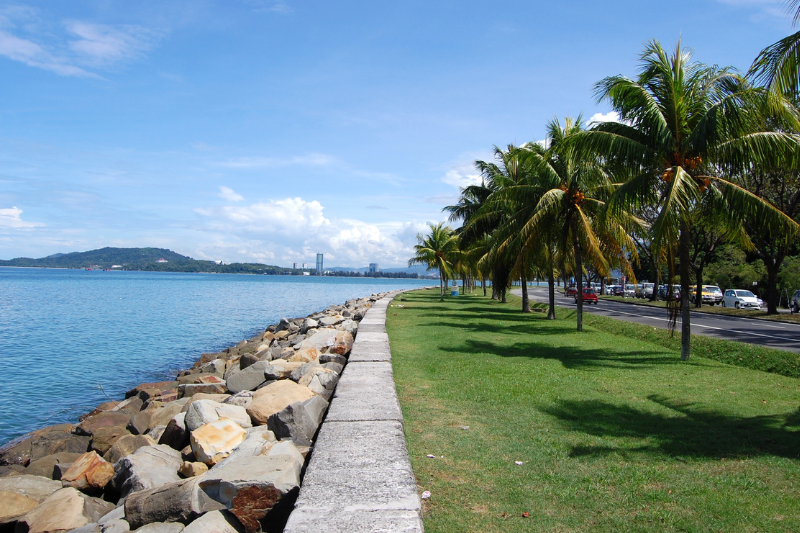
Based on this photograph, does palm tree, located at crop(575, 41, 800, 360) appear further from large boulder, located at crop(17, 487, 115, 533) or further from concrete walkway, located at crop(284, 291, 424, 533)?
large boulder, located at crop(17, 487, 115, 533)

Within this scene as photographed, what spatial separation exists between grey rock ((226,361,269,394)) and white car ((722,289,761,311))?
3372 centimetres

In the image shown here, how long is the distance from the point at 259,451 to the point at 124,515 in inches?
49.7

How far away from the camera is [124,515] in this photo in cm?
486

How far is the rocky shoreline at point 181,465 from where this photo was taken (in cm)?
436

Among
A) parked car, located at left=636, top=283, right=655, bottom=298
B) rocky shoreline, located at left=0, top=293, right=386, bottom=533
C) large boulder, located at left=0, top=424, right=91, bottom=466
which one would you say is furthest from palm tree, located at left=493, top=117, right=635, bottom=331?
parked car, located at left=636, top=283, right=655, bottom=298

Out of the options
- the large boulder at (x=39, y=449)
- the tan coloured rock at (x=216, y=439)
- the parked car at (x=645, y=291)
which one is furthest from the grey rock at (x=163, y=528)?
the parked car at (x=645, y=291)

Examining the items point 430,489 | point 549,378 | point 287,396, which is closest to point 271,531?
point 430,489

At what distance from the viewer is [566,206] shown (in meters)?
18.0

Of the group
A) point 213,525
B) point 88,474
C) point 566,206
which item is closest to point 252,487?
point 213,525

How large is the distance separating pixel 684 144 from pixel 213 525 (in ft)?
35.9

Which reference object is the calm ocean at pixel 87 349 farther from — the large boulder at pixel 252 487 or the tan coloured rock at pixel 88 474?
the large boulder at pixel 252 487

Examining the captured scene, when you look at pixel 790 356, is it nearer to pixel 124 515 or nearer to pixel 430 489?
pixel 430 489

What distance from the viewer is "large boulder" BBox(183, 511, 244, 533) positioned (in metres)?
4.06

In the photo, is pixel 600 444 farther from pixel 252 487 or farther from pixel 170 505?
pixel 170 505
